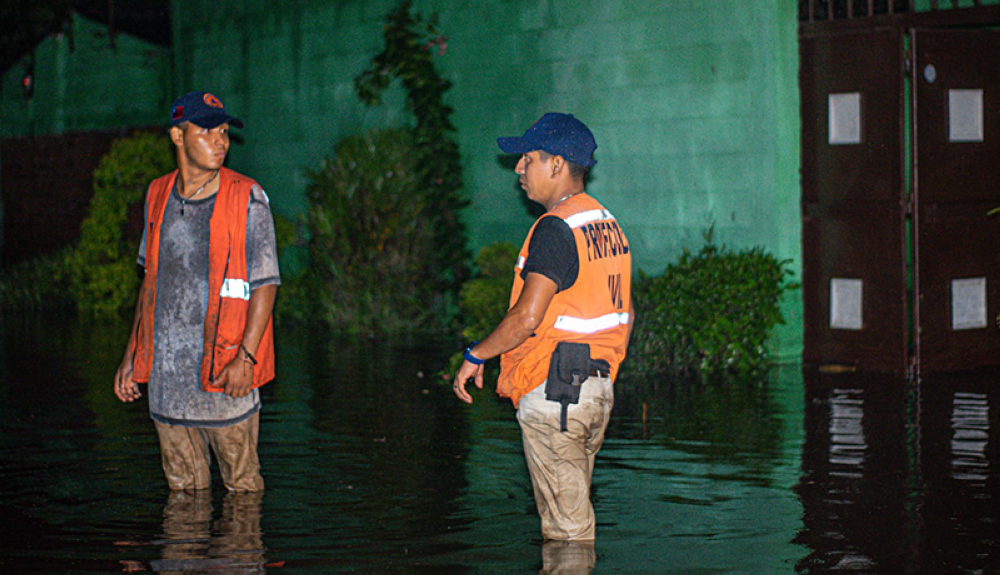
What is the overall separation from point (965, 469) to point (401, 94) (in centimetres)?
913

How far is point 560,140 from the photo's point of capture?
5691 millimetres

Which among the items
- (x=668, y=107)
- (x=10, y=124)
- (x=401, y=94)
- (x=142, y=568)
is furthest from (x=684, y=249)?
(x=10, y=124)

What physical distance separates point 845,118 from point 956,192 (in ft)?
3.83

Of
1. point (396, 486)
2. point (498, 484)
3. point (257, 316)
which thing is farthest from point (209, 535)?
point (498, 484)

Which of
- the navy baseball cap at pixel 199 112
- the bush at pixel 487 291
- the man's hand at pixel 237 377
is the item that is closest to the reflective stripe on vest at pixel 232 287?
the man's hand at pixel 237 377

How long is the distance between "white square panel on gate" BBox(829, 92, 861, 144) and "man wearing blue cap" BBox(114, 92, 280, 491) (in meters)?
6.93

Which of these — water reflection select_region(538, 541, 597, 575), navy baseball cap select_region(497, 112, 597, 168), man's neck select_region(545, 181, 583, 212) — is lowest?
A: water reflection select_region(538, 541, 597, 575)

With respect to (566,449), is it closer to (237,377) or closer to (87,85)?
(237,377)

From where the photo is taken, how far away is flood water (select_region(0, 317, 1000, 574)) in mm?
6219

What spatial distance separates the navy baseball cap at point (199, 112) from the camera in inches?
263

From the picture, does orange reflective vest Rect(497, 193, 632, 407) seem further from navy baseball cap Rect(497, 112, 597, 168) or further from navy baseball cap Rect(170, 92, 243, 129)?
navy baseball cap Rect(170, 92, 243, 129)

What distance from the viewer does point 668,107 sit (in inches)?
504

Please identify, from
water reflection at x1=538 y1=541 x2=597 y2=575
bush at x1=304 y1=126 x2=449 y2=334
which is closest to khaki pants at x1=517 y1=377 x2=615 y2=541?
water reflection at x1=538 y1=541 x2=597 y2=575

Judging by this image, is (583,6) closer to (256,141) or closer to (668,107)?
(668,107)
